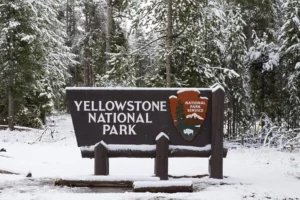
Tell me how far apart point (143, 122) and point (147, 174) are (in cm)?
155

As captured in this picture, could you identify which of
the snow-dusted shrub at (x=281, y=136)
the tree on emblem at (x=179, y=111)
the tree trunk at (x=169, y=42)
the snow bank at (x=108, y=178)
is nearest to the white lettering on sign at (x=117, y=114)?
the tree on emblem at (x=179, y=111)

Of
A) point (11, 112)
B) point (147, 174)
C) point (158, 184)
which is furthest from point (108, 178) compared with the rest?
point (11, 112)

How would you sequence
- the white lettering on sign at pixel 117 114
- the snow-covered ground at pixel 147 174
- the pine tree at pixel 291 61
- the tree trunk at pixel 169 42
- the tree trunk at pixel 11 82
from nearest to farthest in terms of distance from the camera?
the snow-covered ground at pixel 147 174 → the white lettering on sign at pixel 117 114 → the tree trunk at pixel 169 42 → the pine tree at pixel 291 61 → the tree trunk at pixel 11 82

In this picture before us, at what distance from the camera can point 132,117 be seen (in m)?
7.56

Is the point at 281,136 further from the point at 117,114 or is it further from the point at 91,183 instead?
the point at 91,183

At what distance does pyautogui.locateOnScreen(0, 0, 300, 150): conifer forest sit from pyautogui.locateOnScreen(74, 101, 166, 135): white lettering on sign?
535 cm

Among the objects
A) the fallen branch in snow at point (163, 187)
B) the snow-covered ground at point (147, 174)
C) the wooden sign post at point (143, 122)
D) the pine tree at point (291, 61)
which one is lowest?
the snow-covered ground at point (147, 174)

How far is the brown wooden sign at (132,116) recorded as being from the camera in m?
7.51

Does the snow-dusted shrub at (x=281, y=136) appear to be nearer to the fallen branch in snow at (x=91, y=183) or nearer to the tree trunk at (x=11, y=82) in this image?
the fallen branch in snow at (x=91, y=183)

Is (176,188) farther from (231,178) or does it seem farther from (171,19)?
(171,19)

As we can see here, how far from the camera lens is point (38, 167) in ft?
30.1

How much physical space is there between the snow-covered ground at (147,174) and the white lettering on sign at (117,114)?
1.19m

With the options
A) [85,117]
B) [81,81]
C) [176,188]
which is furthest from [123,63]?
[81,81]

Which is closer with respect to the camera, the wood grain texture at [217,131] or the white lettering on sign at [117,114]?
the wood grain texture at [217,131]
